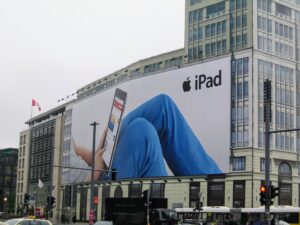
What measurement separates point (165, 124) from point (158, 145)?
3.95 meters

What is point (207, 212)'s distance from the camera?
242ft

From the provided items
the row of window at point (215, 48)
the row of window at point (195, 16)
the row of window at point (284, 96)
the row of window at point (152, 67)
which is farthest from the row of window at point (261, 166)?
the row of window at point (152, 67)

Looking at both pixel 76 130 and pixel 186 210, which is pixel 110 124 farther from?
pixel 186 210

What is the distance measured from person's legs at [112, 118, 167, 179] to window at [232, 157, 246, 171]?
16.0 meters

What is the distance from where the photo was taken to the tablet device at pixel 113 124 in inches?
4715

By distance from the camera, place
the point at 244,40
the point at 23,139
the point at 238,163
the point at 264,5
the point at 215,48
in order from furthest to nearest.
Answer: the point at 23,139 < the point at 215,48 < the point at 264,5 < the point at 244,40 < the point at 238,163

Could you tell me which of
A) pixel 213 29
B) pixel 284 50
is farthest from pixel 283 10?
pixel 213 29

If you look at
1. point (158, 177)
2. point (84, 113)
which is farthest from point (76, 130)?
point (158, 177)

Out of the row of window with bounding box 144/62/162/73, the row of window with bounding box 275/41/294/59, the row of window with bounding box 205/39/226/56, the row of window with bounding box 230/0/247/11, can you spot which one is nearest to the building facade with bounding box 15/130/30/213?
the row of window with bounding box 144/62/162/73

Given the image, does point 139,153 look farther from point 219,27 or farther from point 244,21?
point 244,21

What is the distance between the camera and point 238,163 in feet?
297

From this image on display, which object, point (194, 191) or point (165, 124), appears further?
point (165, 124)

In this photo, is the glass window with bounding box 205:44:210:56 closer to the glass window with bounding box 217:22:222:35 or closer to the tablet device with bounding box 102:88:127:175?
the glass window with bounding box 217:22:222:35

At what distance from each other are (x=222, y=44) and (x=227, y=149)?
18088 mm
